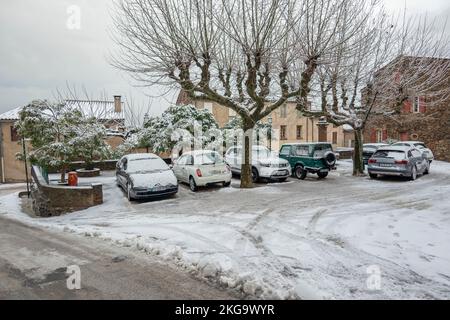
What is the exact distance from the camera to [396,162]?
14.5m

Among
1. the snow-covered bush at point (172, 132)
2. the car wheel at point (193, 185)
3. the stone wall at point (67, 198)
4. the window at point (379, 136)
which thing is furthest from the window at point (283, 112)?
the stone wall at point (67, 198)

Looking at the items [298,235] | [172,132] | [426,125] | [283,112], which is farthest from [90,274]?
[283,112]

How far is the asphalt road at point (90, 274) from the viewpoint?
4250 millimetres

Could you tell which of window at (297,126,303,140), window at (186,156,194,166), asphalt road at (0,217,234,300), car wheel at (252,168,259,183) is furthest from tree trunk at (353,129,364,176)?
window at (297,126,303,140)

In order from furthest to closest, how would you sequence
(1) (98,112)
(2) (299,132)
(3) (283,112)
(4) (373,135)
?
(2) (299,132), (3) (283,112), (1) (98,112), (4) (373,135)

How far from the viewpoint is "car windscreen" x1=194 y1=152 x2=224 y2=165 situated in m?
13.2

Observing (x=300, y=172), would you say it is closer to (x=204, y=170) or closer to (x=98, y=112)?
(x=204, y=170)

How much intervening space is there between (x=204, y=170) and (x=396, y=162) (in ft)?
27.9

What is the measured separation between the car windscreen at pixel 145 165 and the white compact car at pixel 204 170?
1.23 meters

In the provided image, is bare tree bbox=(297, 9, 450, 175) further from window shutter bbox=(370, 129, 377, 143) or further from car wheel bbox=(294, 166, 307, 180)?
window shutter bbox=(370, 129, 377, 143)

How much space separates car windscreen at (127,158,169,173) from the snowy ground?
121 centimetres

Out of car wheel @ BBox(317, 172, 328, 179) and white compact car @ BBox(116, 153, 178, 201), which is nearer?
white compact car @ BBox(116, 153, 178, 201)
